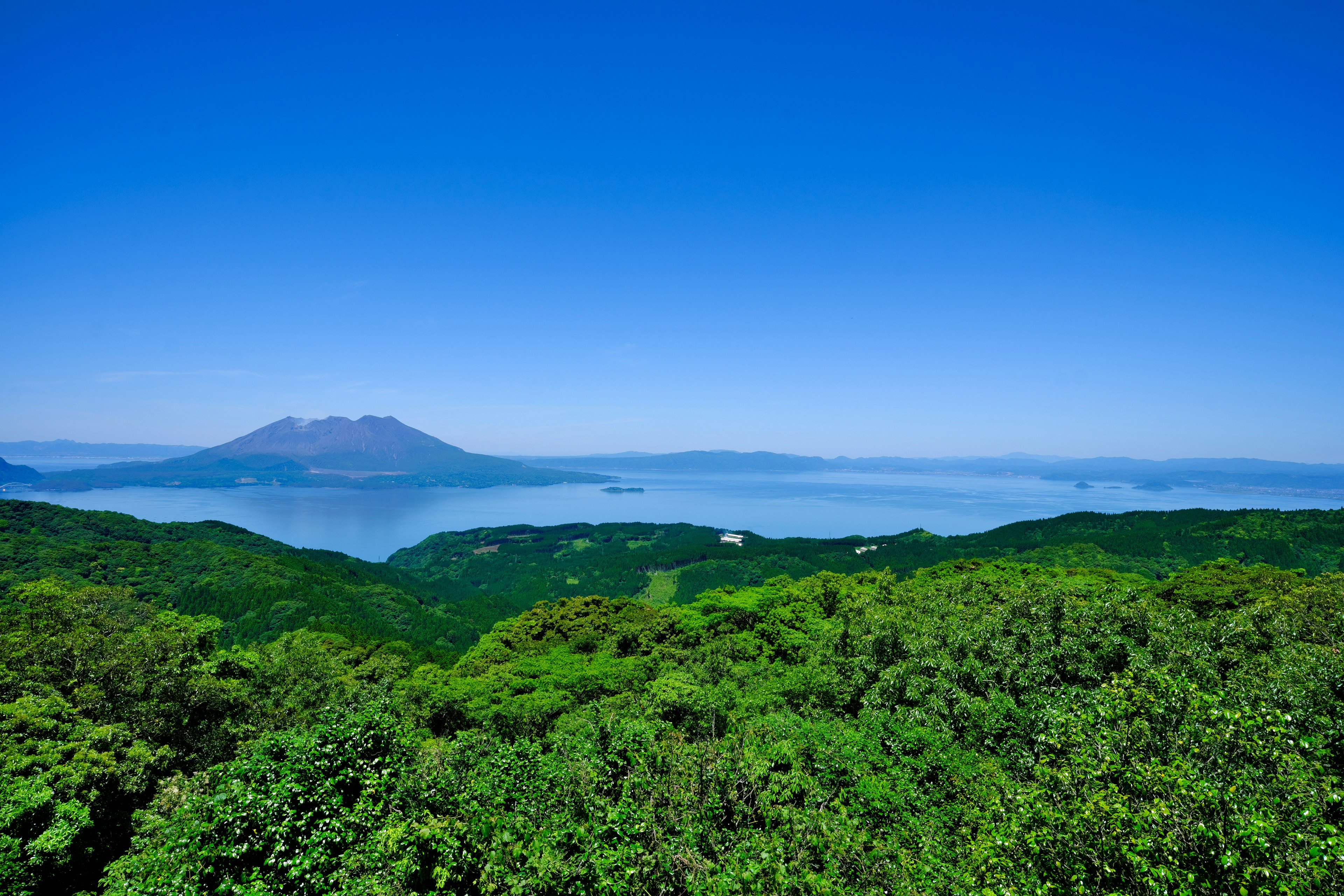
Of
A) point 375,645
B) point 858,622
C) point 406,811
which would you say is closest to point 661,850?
point 406,811

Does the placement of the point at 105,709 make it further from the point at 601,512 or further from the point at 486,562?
the point at 601,512

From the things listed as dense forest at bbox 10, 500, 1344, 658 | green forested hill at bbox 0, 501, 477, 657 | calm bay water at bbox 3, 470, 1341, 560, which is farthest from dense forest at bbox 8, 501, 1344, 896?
A: calm bay water at bbox 3, 470, 1341, 560

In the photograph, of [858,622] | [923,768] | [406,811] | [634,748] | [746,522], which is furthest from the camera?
[746,522]

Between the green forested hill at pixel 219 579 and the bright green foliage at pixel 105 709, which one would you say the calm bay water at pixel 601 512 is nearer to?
the green forested hill at pixel 219 579

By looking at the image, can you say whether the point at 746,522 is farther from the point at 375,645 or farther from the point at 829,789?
the point at 829,789

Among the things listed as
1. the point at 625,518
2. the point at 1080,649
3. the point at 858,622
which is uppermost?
the point at 1080,649

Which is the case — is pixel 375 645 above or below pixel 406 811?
below

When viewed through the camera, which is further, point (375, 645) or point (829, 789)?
point (375, 645)

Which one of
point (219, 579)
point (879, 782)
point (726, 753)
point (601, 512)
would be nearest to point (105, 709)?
point (726, 753)
